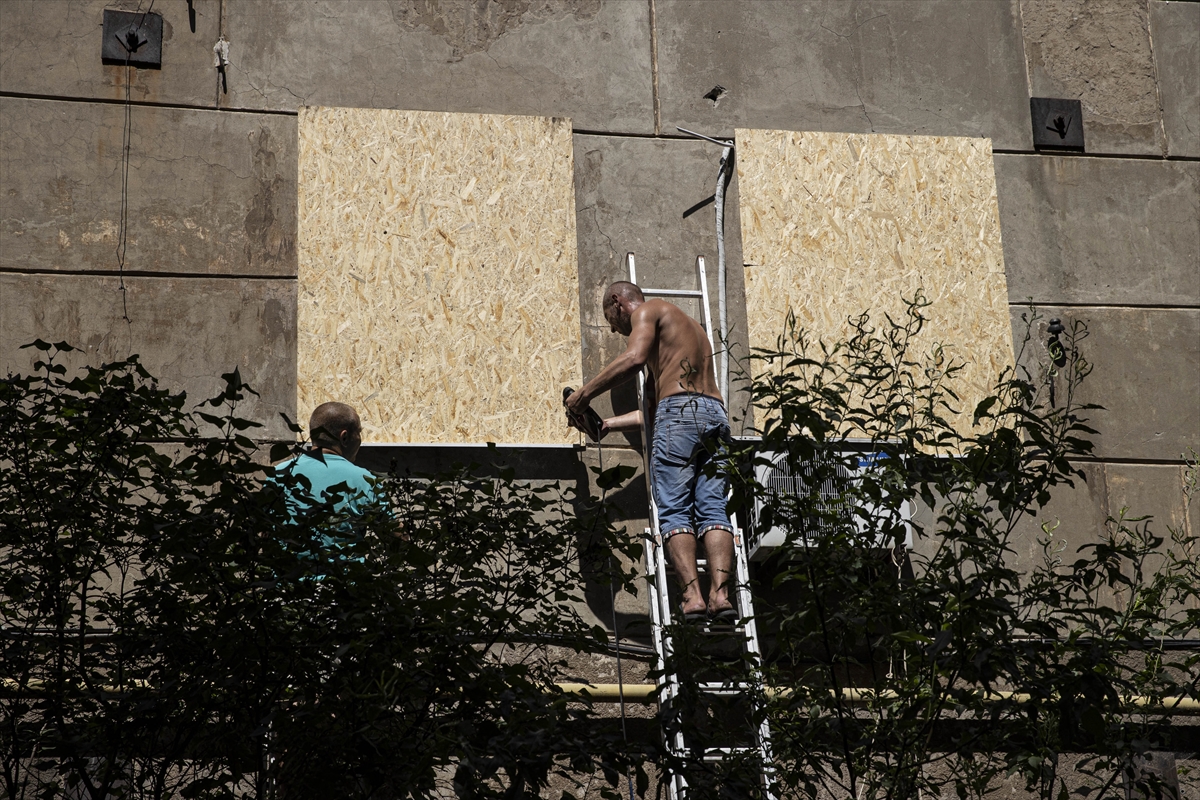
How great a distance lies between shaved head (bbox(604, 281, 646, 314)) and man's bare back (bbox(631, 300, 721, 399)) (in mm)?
166

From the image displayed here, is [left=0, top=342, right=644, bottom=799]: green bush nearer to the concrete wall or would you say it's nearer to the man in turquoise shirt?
the man in turquoise shirt

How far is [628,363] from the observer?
6453 mm

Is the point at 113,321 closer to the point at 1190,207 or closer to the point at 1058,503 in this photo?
the point at 1058,503

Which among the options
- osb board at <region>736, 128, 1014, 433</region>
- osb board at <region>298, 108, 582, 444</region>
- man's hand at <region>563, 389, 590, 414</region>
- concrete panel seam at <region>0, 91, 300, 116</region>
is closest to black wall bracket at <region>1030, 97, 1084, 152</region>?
osb board at <region>736, 128, 1014, 433</region>

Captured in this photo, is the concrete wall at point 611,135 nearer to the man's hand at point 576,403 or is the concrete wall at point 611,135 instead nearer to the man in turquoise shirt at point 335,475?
the man's hand at point 576,403

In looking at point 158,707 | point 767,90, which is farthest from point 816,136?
point 158,707

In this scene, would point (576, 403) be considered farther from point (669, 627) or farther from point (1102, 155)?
point (1102, 155)

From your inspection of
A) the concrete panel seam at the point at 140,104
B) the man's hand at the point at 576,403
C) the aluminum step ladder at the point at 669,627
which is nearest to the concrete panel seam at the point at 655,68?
the aluminum step ladder at the point at 669,627

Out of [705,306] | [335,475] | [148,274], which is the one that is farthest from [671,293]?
[148,274]

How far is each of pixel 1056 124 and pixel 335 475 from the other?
15.1ft

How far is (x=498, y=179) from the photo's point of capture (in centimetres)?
710

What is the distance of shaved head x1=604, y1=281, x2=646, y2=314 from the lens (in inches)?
267

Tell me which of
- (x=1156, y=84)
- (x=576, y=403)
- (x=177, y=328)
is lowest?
(x=576, y=403)

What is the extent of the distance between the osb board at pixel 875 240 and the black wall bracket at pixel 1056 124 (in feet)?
1.32
